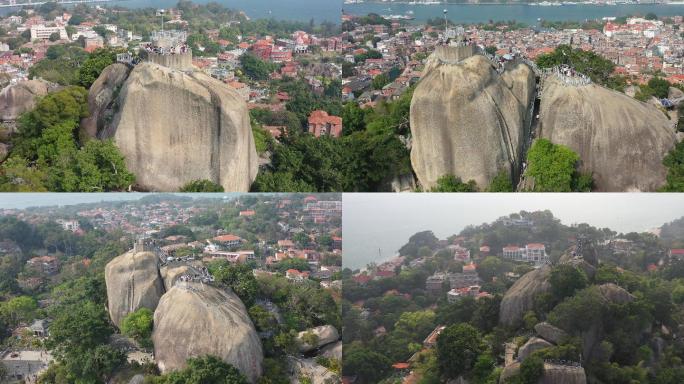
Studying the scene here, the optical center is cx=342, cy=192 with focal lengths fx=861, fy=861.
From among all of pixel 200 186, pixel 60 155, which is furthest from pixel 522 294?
pixel 60 155

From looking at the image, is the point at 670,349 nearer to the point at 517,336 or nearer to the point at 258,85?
the point at 517,336

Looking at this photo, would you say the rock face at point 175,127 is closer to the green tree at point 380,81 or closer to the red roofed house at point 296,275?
the red roofed house at point 296,275

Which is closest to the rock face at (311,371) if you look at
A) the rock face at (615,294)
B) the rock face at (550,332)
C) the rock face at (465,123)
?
the rock face at (550,332)

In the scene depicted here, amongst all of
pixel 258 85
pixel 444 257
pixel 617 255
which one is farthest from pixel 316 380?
pixel 258 85

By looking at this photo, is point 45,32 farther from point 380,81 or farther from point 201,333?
point 201,333

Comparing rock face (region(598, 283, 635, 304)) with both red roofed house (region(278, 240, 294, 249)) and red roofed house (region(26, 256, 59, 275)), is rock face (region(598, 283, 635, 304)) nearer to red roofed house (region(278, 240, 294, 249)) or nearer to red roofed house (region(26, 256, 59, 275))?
red roofed house (region(278, 240, 294, 249))

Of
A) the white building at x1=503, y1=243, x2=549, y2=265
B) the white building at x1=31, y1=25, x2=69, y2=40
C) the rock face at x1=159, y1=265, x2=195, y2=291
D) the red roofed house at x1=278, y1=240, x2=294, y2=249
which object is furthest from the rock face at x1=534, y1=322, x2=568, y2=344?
the white building at x1=31, y1=25, x2=69, y2=40
